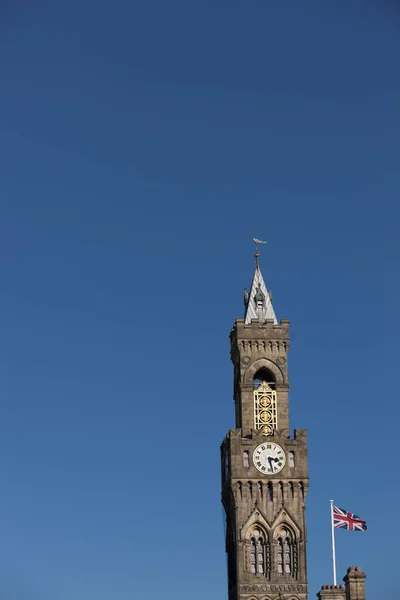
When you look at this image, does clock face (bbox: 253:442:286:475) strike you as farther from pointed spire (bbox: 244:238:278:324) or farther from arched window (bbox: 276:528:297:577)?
pointed spire (bbox: 244:238:278:324)

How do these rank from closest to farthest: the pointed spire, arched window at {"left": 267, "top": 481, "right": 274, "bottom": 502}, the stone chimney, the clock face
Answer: the stone chimney
arched window at {"left": 267, "top": 481, "right": 274, "bottom": 502}
the clock face
the pointed spire

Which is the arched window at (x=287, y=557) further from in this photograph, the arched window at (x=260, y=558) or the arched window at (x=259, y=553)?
the arched window at (x=260, y=558)

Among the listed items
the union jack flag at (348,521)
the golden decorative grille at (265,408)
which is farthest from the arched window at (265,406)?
the union jack flag at (348,521)

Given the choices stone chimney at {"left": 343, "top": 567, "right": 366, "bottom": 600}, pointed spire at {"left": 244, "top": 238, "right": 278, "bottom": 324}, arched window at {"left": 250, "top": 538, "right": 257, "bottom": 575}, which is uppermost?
pointed spire at {"left": 244, "top": 238, "right": 278, "bottom": 324}

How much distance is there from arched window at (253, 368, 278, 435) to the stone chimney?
18.2 meters

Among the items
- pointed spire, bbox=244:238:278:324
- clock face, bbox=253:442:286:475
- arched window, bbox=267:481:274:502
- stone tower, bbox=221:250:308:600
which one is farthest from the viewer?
pointed spire, bbox=244:238:278:324

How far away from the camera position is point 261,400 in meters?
121

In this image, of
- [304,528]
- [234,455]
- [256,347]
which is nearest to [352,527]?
[304,528]

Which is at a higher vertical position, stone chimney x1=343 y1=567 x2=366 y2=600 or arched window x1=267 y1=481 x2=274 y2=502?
arched window x1=267 y1=481 x2=274 y2=502

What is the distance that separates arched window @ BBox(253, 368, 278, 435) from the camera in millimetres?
119562

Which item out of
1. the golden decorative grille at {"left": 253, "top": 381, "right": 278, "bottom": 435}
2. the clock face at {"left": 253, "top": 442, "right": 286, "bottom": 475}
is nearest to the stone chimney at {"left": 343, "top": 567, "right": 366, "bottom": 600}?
the clock face at {"left": 253, "top": 442, "right": 286, "bottom": 475}

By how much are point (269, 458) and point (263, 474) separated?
1758 mm

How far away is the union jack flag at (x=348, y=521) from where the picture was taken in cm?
11262

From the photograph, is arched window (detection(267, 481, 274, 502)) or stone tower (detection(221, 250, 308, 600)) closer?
stone tower (detection(221, 250, 308, 600))
